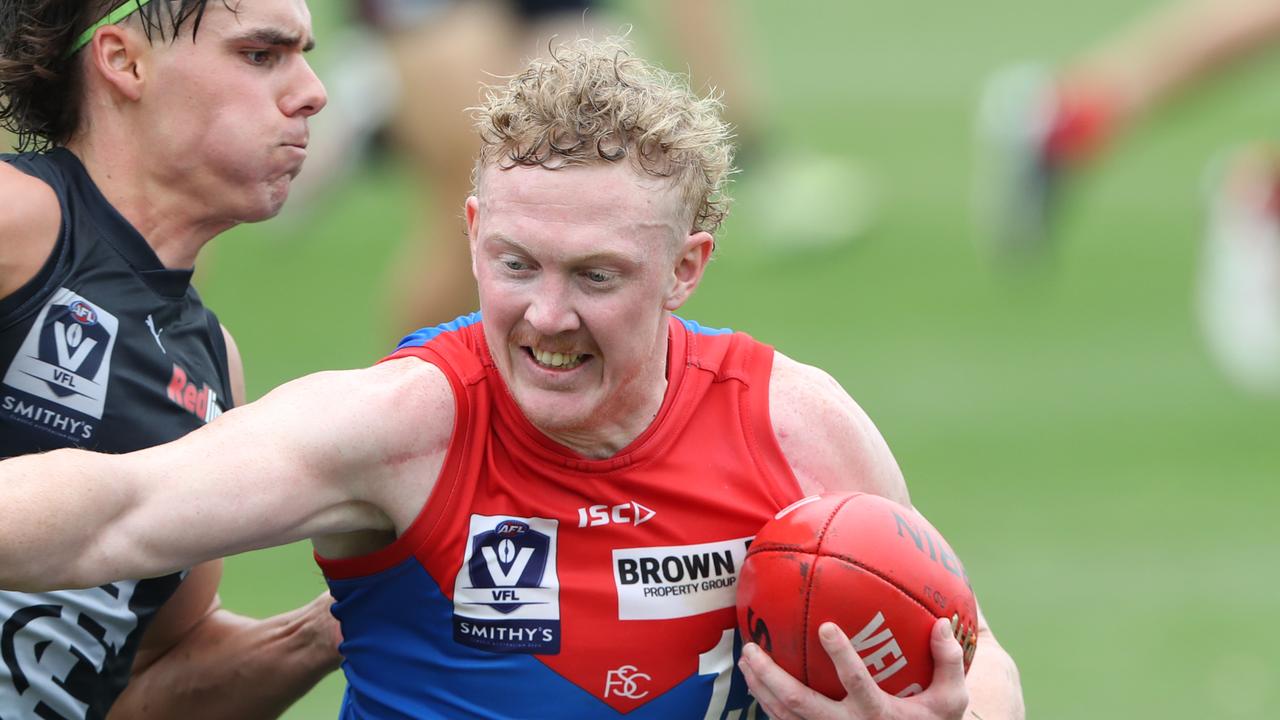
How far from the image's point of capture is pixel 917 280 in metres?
13.4

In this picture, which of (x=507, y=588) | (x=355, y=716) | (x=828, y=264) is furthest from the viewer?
(x=828, y=264)

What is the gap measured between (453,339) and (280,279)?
9415mm

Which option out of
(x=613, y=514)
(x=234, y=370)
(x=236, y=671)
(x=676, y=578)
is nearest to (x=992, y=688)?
(x=676, y=578)

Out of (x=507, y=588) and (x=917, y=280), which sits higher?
(x=507, y=588)

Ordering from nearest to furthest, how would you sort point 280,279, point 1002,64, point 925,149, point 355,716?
1. point 355,716
2. point 280,279
3. point 925,149
4. point 1002,64

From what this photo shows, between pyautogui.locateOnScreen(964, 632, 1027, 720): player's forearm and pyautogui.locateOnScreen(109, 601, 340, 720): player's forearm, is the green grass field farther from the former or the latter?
pyautogui.locateOnScreen(964, 632, 1027, 720): player's forearm

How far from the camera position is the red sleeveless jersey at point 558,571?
3.59 metres

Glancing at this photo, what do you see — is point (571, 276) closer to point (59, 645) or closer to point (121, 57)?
point (121, 57)

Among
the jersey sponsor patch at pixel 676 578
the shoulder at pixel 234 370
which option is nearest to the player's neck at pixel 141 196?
the shoulder at pixel 234 370

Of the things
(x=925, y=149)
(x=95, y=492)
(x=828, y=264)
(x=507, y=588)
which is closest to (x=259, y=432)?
(x=95, y=492)

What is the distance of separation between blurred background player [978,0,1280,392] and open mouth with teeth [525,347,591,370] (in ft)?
27.6

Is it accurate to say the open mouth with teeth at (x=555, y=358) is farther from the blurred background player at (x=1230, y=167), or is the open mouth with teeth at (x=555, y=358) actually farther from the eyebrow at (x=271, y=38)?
the blurred background player at (x=1230, y=167)

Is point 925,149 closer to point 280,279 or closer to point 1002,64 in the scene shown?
point 1002,64

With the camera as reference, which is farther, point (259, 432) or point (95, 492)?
point (259, 432)
